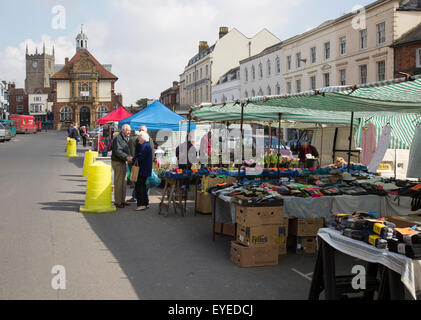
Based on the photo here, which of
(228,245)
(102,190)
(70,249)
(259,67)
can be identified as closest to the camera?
(70,249)

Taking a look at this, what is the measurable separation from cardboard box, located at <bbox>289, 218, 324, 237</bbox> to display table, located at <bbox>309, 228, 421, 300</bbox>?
228 centimetres

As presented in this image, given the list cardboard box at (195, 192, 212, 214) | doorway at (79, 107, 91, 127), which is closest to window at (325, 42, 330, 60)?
cardboard box at (195, 192, 212, 214)

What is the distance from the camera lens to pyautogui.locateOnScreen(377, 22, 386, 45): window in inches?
1184

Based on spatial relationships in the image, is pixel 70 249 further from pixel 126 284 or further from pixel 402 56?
pixel 402 56

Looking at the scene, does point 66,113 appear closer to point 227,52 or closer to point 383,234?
point 227,52

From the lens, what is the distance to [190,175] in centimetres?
1065

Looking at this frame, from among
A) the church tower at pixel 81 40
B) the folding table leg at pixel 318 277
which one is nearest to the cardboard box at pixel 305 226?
the folding table leg at pixel 318 277

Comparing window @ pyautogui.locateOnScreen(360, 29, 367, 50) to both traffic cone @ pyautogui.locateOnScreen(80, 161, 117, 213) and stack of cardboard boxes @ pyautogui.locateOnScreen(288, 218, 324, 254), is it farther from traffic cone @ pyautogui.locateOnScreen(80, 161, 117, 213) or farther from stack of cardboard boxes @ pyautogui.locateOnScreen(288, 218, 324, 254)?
stack of cardboard boxes @ pyautogui.locateOnScreen(288, 218, 324, 254)

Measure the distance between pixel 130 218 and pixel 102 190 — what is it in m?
1.27

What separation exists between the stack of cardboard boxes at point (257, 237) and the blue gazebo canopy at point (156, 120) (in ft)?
33.7

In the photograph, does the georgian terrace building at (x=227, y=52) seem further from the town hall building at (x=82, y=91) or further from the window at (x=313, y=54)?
the town hall building at (x=82, y=91)

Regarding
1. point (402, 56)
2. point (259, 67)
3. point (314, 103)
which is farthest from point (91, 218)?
point (259, 67)

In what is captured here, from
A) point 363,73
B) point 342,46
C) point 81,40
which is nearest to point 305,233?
point 363,73

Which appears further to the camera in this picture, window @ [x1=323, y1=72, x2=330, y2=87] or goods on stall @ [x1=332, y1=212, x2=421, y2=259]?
window @ [x1=323, y1=72, x2=330, y2=87]
